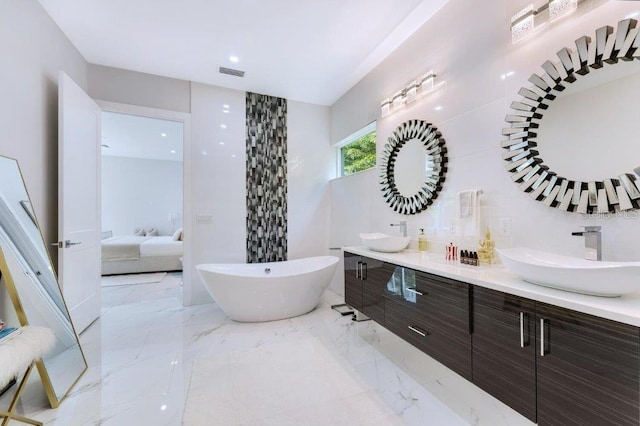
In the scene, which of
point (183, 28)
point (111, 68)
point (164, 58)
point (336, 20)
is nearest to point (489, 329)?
point (336, 20)

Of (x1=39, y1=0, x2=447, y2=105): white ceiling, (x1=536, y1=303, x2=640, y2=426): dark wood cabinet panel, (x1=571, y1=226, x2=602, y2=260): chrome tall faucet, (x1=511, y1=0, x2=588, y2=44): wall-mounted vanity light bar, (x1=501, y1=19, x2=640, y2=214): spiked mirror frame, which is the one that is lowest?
(x1=536, y1=303, x2=640, y2=426): dark wood cabinet panel

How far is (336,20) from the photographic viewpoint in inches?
94.1

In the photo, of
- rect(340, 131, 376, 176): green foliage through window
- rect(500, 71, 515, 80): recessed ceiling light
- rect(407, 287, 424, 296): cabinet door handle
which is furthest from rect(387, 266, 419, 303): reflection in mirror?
rect(340, 131, 376, 176): green foliage through window

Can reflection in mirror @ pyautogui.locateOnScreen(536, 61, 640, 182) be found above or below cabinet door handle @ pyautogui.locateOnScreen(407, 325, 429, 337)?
above

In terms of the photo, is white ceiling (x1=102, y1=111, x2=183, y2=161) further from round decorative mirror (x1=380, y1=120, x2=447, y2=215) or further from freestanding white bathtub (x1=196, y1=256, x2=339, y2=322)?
round decorative mirror (x1=380, y1=120, x2=447, y2=215)

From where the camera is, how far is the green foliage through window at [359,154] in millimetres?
3340

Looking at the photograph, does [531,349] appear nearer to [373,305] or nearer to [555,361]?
[555,361]

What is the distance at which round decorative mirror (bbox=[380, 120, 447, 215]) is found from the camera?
224 centimetres

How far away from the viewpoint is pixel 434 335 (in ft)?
5.26

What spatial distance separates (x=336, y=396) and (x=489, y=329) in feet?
3.51

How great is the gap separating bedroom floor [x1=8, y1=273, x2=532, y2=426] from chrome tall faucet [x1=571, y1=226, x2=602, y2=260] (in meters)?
1.02

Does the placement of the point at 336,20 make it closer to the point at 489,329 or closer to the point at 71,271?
the point at 489,329

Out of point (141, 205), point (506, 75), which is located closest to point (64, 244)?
point (506, 75)

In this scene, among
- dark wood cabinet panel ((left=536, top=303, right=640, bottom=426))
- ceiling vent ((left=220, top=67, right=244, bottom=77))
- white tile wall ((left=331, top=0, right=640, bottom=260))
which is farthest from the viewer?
ceiling vent ((left=220, top=67, right=244, bottom=77))
